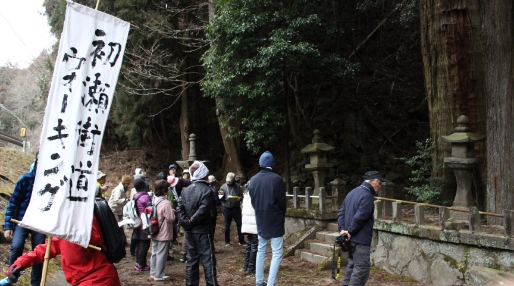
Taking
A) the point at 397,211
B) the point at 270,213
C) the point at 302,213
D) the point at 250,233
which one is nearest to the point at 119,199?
the point at 250,233

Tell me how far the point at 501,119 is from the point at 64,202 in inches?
253

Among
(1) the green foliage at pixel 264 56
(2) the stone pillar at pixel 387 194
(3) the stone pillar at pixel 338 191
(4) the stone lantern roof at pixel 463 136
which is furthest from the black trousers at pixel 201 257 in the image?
(1) the green foliage at pixel 264 56

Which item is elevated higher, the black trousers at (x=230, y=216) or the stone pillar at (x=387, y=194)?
the stone pillar at (x=387, y=194)

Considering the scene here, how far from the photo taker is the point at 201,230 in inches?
247

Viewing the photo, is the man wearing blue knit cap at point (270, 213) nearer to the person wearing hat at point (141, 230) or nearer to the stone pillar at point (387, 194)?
the person wearing hat at point (141, 230)

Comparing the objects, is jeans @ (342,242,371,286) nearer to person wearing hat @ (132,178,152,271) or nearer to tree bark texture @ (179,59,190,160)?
person wearing hat @ (132,178,152,271)

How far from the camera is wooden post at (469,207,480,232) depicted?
671 cm

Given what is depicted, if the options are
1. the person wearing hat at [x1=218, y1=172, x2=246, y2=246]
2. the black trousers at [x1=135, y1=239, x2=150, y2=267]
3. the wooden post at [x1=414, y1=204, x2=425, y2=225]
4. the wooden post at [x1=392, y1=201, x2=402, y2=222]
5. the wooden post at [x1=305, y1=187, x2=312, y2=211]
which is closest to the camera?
the wooden post at [x1=414, y1=204, x2=425, y2=225]

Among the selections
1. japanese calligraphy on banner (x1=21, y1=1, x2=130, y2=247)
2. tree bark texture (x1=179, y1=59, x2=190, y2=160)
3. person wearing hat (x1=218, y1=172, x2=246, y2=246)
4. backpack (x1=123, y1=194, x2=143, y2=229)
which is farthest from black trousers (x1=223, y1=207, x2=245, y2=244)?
tree bark texture (x1=179, y1=59, x2=190, y2=160)

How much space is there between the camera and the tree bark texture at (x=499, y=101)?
24.3 ft

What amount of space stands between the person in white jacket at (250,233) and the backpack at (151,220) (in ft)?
4.49

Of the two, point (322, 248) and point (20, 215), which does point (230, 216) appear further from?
point (20, 215)

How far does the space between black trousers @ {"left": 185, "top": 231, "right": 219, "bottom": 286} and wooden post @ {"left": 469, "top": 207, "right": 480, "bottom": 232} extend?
3.59 m

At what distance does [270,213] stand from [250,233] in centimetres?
140
